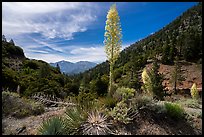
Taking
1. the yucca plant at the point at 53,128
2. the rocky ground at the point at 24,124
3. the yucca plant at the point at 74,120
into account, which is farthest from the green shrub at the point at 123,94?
the yucca plant at the point at 53,128

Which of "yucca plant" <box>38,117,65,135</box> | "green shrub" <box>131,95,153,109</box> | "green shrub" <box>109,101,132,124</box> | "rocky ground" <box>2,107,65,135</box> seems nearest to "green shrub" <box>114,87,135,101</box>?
"green shrub" <box>131,95,153,109</box>

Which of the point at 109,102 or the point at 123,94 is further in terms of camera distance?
the point at 123,94

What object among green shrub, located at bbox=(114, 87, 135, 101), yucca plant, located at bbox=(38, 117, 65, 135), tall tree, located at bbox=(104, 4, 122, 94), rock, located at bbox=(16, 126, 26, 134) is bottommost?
rock, located at bbox=(16, 126, 26, 134)

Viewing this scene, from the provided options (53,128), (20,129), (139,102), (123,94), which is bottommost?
(20,129)

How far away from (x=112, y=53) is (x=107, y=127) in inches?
70.5

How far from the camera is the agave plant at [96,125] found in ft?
19.2

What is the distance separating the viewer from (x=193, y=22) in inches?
3442

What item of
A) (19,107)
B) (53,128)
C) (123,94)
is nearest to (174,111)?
(123,94)

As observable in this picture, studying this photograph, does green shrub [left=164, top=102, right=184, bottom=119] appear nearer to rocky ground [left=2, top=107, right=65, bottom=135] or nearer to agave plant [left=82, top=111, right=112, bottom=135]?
agave plant [left=82, top=111, right=112, bottom=135]

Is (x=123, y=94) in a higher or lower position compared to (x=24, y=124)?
higher

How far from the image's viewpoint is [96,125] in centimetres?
601

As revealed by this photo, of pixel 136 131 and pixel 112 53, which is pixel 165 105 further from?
pixel 112 53

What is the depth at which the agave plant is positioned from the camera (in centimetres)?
586

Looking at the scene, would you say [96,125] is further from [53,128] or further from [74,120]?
[53,128]
